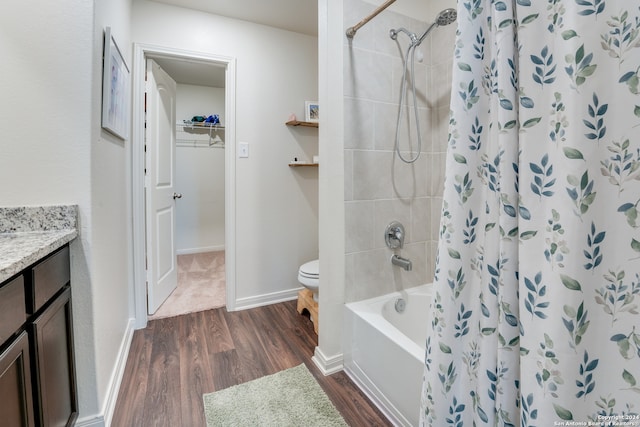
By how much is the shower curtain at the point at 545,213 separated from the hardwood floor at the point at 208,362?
3.08 feet

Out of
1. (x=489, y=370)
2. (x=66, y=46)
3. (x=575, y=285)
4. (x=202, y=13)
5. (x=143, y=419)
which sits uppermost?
(x=202, y=13)

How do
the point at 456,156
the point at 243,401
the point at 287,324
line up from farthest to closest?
the point at 287,324 < the point at 243,401 < the point at 456,156

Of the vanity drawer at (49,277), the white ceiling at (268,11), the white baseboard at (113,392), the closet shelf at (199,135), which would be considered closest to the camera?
the vanity drawer at (49,277)

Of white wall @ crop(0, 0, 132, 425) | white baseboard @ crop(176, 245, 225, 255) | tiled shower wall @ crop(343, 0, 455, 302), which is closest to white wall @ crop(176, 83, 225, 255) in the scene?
white baseboard @ crop(176, 245, 225, 255)

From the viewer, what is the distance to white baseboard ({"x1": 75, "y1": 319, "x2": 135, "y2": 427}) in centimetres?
123

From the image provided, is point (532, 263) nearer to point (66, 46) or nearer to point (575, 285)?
point (575, 285)

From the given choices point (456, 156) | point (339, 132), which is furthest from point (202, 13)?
point (456, 156)

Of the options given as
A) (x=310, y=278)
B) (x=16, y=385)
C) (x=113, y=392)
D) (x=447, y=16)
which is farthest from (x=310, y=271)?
(x=447, y=16)

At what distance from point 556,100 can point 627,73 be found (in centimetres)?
10

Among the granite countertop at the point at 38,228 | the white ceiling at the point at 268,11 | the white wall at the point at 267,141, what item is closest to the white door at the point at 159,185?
the white ceiling at the point at 268,11

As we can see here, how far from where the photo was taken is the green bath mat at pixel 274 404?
51.9 inches

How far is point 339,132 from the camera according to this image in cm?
162

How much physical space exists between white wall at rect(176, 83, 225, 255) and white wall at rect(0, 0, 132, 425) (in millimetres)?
3136

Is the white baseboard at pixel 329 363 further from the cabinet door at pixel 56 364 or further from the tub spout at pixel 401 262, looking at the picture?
the cabinet door at pixel 56 364
